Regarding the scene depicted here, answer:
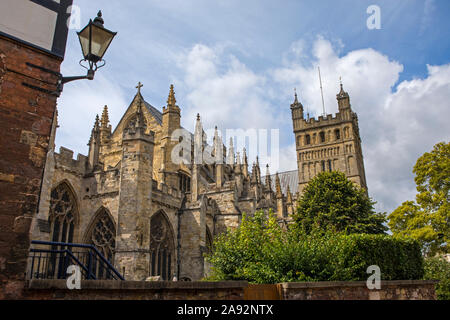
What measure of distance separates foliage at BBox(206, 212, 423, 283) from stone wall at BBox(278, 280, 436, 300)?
3.08 feet

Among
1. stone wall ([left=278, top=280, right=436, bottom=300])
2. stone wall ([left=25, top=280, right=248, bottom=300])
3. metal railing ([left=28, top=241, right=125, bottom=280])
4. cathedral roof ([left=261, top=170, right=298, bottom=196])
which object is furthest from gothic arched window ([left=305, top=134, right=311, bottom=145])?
stone wall ([left=25, top=280, right=248, bottom=300])

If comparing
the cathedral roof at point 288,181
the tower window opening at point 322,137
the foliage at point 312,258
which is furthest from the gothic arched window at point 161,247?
the cathedral roof at point 288,181

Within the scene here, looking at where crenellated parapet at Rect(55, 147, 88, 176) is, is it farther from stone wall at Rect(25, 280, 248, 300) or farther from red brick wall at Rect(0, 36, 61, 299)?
stone wall at Rect(25, 280, 248, 300)

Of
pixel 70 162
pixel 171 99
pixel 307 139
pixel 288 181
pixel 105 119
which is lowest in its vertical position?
pixel 70 162

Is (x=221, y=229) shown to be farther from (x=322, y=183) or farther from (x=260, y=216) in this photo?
(x=260, y=216)

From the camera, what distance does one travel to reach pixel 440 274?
1845 cm

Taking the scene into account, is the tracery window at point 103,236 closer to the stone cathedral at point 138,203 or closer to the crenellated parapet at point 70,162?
the stone cathedral at point 138,203

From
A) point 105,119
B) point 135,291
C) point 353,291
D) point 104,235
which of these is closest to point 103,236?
point 104,235

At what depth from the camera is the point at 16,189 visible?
19.8 ft

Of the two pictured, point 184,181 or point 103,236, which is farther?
point 184,181

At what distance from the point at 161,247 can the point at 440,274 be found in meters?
14.7

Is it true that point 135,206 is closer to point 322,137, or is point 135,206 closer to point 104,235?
point 104,235

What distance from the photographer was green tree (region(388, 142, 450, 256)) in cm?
1964
